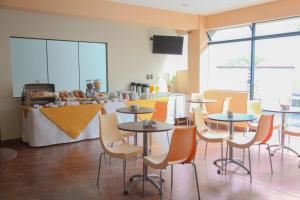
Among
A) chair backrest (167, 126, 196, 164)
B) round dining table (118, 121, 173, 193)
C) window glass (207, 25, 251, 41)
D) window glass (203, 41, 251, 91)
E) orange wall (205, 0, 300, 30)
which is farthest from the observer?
window glass (203, 41, 251, 91)

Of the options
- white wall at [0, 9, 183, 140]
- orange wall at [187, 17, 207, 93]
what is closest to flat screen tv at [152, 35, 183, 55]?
white wall at [0, 9, 183, 140]

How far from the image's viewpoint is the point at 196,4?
21.1 ft

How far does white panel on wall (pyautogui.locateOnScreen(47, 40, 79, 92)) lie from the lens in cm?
684

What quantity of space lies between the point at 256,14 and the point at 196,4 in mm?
1351

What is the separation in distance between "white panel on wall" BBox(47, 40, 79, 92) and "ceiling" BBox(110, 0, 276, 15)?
1.81 m

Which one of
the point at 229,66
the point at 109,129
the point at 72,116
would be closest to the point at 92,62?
the point at 72,116

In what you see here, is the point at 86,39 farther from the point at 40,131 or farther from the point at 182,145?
the point at 182,145

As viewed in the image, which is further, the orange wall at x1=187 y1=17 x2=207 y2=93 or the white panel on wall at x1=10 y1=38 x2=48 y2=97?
the orange wall at x1=187 y1=17 x2=207 y2=93

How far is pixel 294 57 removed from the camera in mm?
6348

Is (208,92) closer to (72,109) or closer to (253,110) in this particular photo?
(253,110)

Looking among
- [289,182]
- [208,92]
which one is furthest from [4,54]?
[289,182]

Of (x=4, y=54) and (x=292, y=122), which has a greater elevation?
(x=4, y=54)

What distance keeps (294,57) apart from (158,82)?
3.71 meters

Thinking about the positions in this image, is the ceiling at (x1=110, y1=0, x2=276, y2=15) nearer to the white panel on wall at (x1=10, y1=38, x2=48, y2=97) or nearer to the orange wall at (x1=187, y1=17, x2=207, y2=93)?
the orange wall at (x1=187, y1=17, x2=207, y2=93)
